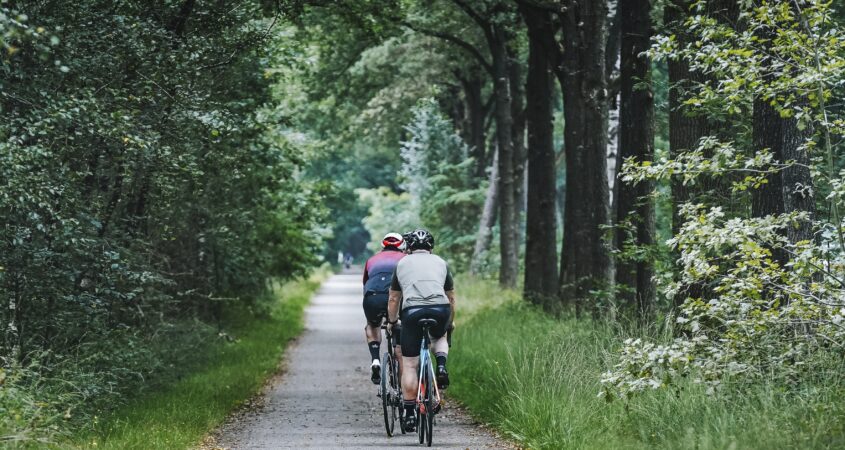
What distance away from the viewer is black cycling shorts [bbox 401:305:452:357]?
10141 mm

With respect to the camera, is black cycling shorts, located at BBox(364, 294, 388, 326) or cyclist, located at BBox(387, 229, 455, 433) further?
black cycling shorts, located at BBox(364, 294, 388, 326)

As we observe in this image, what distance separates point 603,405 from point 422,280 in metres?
1.96

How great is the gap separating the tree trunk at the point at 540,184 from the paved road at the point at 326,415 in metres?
3.82

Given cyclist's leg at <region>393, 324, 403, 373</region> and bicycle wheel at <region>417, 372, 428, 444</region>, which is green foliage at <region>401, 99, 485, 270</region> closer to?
cyclist's leg at <region>393, 324, 403, 373</region>

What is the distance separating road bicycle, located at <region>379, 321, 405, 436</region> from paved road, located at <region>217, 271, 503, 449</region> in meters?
0.19

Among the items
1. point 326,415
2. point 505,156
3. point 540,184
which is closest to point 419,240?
point 326,415

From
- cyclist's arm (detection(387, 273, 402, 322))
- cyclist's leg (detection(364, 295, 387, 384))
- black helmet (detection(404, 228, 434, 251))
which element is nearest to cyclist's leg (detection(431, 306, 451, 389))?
cyclist's arm (detection(387, 273, 402, 322))

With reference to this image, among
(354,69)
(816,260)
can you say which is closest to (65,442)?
(816,260)

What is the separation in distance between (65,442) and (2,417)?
0.95 m

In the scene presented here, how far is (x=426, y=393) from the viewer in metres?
10.1

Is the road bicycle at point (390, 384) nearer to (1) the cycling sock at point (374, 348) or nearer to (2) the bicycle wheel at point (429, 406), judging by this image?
(1) the cycling sock at point (374, 348)

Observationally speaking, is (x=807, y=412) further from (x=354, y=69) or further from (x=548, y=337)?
(x=354, y=69)

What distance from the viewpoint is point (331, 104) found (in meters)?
36.4

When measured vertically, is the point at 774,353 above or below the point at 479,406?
above
